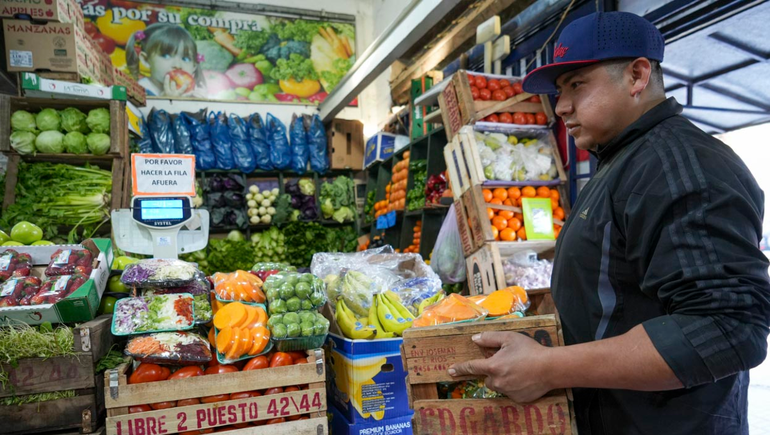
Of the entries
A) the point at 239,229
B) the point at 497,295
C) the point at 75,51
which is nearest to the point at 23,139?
the point at 75,51

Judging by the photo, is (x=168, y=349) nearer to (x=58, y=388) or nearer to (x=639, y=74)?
(x=58, y=388)

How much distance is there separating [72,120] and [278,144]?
3.21 meters

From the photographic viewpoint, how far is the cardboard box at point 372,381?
2164 millimetres

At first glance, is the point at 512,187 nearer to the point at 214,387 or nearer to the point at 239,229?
the point at 214,387

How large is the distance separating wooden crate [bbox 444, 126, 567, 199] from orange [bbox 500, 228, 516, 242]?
15.0 inches

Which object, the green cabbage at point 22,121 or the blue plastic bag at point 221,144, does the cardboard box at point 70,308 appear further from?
the blue plastic bag at point 221,144

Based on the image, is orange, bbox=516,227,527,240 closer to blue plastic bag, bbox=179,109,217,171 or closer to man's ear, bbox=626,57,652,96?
man's ear, bbox=626,57,652,96

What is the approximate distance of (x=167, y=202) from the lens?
9.50ft

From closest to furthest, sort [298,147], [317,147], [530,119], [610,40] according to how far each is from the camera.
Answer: [610,40] → [530,119] → [298,147] → [317,147]

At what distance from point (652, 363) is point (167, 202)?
9.16ft

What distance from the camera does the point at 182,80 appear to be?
7324 mm

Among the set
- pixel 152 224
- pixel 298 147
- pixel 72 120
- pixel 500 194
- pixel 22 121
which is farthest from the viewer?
pixel 298 147

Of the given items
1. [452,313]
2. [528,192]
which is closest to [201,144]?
[528,192]

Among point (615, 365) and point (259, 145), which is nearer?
point (615, 365)
